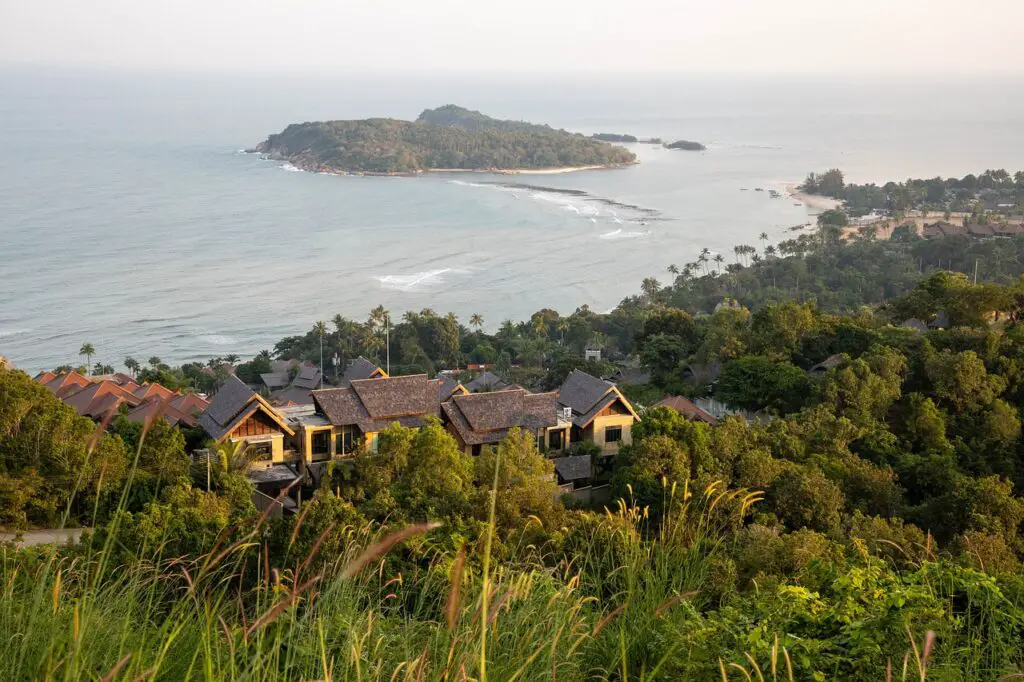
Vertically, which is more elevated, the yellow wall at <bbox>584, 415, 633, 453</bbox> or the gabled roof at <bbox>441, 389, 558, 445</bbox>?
the gabled roof at <bbox>441, 389, 558, 445</bbox>

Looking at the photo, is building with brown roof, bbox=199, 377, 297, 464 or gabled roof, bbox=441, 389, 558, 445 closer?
building with brown roof, bbox=199, 377, 297, 464

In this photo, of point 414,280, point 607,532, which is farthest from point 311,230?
point 607,532

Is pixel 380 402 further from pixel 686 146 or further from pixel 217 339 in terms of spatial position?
pixel 686 146

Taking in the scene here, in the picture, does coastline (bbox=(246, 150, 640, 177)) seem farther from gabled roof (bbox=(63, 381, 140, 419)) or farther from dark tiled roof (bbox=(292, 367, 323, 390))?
gabled roof (bbox=(63, 381, 140, 419))

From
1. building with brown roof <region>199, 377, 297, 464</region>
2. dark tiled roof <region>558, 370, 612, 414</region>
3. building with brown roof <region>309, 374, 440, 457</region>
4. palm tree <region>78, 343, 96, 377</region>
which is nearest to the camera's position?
building with brown roof <region>199, 377, 297, 464</region>

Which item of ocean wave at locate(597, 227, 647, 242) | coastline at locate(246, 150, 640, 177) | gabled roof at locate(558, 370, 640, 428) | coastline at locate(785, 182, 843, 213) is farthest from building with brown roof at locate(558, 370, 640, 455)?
coastline at locate(246, 150, 640, 177)

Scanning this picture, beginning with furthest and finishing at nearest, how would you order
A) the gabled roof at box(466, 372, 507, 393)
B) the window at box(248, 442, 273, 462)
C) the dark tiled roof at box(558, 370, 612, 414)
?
the gabled roof at box(466, 372, 507, 393) < the dark tiled roof at box(558, 370, 612, 414) < the window at box(248, 442, 273, 462)

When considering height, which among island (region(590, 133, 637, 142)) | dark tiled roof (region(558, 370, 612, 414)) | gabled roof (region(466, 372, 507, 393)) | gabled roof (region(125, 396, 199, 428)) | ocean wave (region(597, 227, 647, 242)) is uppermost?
island (region(590, 133, 637, 142))
